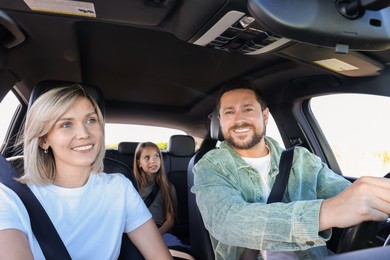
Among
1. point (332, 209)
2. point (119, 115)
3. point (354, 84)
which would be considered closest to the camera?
point (332, 209)

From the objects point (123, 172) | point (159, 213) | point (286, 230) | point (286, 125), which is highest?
point (286, 125)

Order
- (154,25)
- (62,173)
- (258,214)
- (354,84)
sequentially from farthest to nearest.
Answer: (354,84)
(154,25)
(62,173)
(258,214)

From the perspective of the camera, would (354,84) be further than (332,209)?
Yes

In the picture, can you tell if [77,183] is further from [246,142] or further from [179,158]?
[179,158]

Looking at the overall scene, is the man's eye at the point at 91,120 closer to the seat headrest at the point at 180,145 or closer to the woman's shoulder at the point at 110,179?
the woman's shoulder at the point at 110,179

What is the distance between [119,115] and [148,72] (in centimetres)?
129

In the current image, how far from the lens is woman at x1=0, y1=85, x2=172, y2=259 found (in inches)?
57.8

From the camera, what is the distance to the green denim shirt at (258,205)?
3.68 feet

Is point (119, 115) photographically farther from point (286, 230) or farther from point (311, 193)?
point (286, 230)

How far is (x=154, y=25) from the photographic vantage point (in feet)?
5.68

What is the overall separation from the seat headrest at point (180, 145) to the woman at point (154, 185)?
0.79 metres

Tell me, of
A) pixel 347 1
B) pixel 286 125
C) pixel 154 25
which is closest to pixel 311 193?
pixel 154 25

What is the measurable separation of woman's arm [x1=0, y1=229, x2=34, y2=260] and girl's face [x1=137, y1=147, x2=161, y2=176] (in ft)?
7.57

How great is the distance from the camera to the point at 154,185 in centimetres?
357
